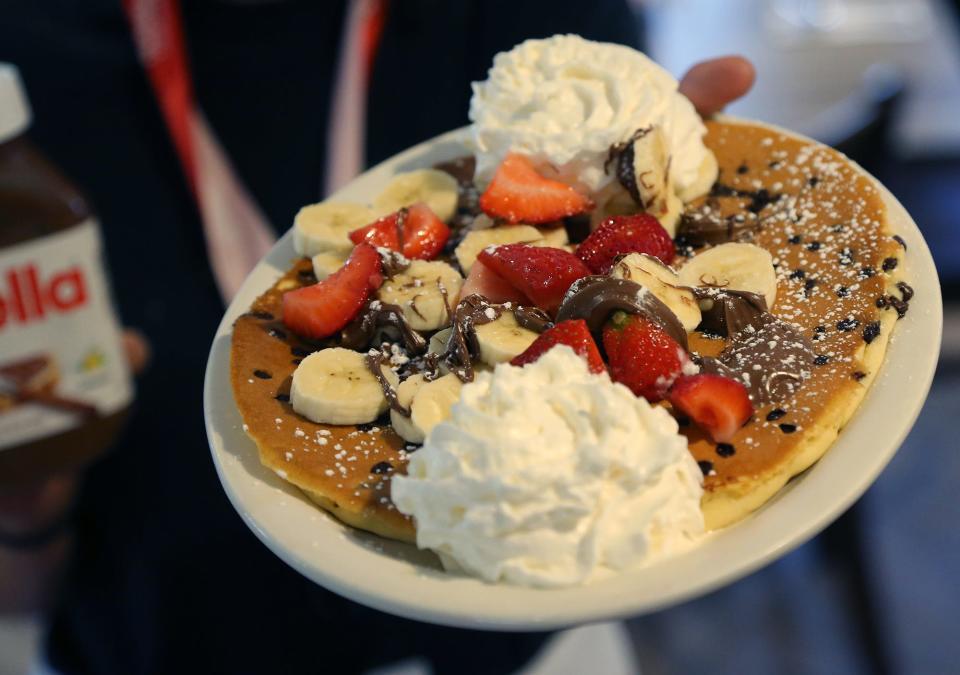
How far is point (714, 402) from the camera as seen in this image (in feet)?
3.91

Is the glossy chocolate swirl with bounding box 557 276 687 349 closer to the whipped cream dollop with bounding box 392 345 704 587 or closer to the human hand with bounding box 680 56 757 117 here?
the whipped cream dollop with bounding box 392 345 704 587

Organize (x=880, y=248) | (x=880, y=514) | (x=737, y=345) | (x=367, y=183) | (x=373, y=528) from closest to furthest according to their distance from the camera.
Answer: (x=373, y=528) → (x=737, y=345) → (x=880, y=248) → (x=367, y=183) → (x=880, y=514)

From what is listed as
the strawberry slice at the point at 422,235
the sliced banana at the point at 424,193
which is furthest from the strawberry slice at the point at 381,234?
the sliced banana at the point at 424,193

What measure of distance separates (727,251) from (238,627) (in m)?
1.86

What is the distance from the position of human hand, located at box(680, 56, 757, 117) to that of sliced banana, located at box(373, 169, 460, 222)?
1.63ft

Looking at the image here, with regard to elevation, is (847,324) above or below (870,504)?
above

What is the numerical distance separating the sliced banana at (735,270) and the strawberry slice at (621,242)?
0.05 m

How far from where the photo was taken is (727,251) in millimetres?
1482

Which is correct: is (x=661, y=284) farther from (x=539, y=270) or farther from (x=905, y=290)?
(x=905, y=290)

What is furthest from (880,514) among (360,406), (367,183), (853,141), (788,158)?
(360,406)

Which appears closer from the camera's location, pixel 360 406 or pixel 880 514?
pixel 360 406

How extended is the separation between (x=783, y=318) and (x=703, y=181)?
376 millimetres

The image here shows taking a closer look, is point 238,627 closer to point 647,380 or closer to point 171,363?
point 171,363

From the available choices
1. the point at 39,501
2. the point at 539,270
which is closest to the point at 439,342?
the point at 539,270
